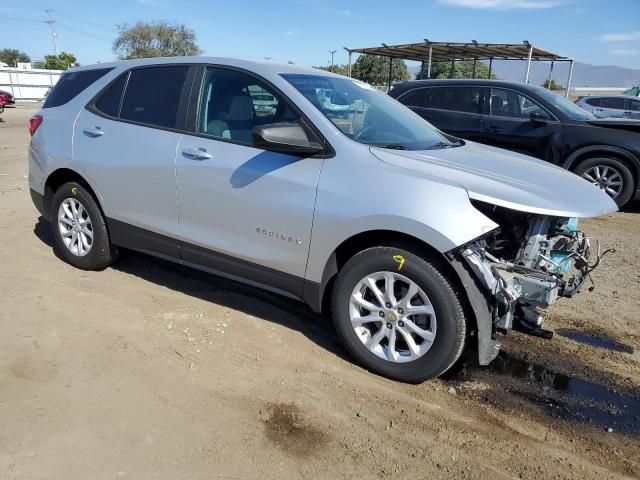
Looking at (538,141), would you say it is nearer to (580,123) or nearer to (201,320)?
(580,123)

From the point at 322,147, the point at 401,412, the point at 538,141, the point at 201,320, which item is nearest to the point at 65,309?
the point at 201,320

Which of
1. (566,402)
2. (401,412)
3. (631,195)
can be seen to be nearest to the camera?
(401,412)

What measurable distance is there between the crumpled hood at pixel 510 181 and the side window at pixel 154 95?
5.65 feet

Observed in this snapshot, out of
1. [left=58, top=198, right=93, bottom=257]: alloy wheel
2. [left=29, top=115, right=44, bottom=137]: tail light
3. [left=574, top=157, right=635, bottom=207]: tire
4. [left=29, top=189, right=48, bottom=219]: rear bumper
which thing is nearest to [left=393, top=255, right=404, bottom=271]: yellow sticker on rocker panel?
[left=58, top=198, right=93, bottom=257]: alloy wheel

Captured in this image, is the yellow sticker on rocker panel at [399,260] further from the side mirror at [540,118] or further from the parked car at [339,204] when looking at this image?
the side mirror at [540,118]

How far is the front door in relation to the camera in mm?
3352

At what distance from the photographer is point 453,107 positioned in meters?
8.43

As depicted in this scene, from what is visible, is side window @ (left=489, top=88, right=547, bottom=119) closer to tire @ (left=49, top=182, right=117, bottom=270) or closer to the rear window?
the rear window

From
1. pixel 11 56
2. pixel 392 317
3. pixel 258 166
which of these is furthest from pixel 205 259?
pixel 11 56

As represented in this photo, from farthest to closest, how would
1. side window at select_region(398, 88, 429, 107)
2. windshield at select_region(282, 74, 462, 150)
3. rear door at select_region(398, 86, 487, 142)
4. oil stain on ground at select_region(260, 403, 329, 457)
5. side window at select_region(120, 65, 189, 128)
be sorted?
1. side window at select_region(398, 88, 429, 107)
2. rear door at select_region(398, 86, 487, 142)
3. side window at select_region(120, 65, 189, 128)
4. windshield at select_region(282, 74, 462, 150)
5. oil stain on ground at select_region(260, 403, 329, 457)

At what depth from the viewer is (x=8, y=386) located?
2975mm

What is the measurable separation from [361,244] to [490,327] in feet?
2.99

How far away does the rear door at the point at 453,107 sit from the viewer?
27.1 feet

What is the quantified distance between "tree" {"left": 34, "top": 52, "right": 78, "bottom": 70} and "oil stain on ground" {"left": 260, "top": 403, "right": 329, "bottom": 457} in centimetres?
6666
